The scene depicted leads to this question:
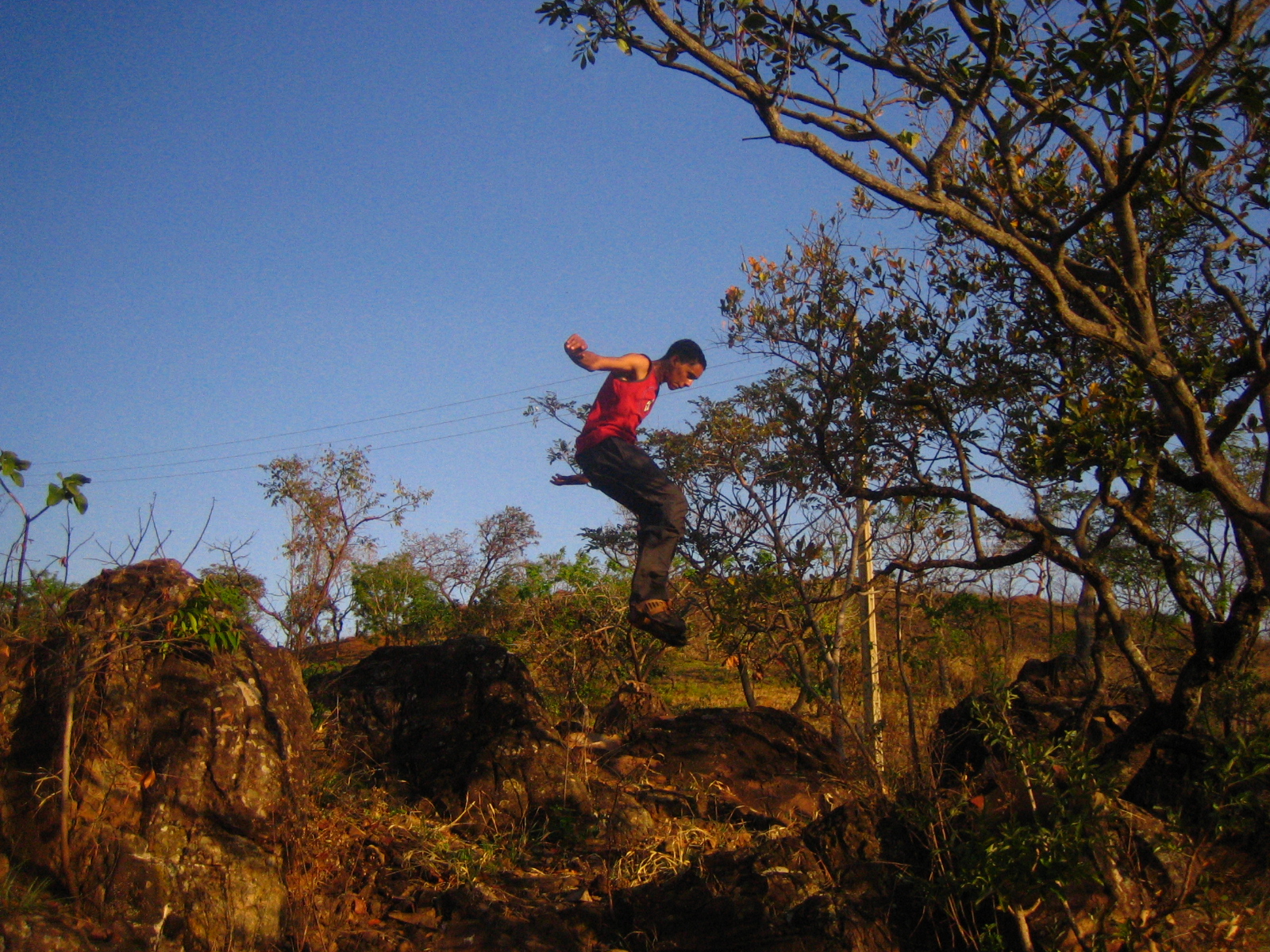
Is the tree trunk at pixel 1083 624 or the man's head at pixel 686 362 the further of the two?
the tree trunk at pixel 1083 624

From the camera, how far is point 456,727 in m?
8.61

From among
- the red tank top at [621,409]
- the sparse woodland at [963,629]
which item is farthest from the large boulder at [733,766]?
the red tank top at [621,409]

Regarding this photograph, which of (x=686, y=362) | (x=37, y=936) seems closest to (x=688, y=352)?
(x=686, y=362)

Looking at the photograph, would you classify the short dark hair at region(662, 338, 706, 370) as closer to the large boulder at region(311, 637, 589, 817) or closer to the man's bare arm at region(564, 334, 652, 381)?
the man's bare arm at region(564, 334, 652, 381)

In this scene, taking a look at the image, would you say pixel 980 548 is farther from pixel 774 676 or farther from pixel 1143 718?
pixel 774 676

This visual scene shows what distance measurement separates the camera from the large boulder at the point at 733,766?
8.14 meters

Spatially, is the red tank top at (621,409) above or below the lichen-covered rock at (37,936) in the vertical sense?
above

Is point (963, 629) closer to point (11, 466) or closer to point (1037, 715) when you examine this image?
point (1037, 715)

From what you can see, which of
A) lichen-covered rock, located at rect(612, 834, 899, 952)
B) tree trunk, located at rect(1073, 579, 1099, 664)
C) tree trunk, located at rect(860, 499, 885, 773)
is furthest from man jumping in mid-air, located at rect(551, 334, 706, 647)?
tree trunk, located at rect(1073, 579, 1099, 664)

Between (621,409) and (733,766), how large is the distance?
11.9 ft

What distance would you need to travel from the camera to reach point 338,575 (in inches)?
526

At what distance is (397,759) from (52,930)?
11.6ft

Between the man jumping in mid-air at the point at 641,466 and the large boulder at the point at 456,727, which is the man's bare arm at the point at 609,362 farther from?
the large boulder at the point at 456,727

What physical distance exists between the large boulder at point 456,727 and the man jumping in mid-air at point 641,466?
175cm
